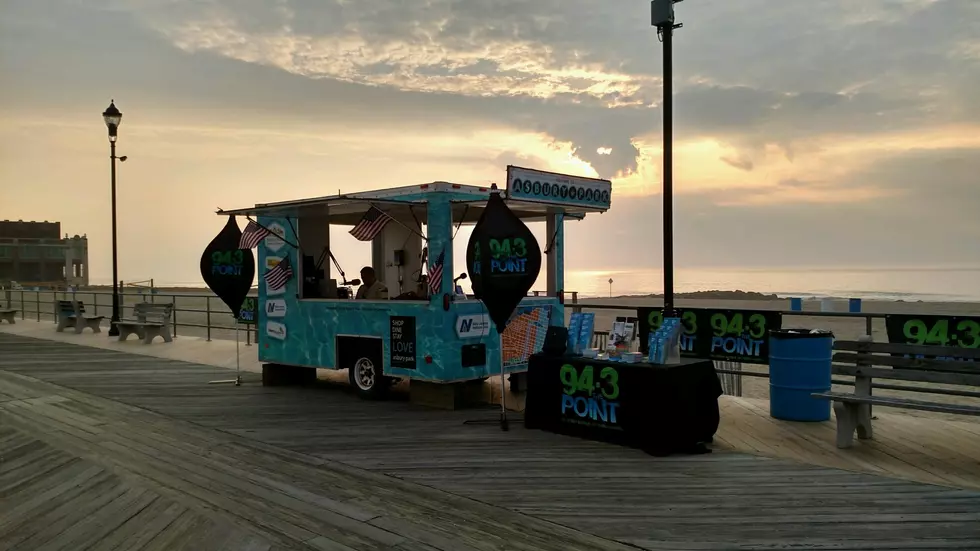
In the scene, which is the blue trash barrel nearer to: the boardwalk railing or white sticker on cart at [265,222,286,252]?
the boardwalk railing

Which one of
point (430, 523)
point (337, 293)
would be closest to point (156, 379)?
point (337, 293)

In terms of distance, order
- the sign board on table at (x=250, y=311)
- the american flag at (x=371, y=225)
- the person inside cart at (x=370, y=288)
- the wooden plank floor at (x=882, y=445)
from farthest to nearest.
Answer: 1. the sign board on table at (x=250, y=311)
2. the person inside cart at (x=370, y=288)
3. the american flag at (x=371, y=225)
4. the wooden plank floor at (x=882, y=445)

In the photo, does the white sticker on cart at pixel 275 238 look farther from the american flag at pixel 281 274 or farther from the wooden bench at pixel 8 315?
the wooden bench at pixel 8 315

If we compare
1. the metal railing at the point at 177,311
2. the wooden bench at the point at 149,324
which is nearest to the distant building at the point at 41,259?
the metal railing at the point at 177,311

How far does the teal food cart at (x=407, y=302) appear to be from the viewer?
27.3 ft

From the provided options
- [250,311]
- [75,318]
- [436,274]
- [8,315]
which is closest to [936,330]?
[436,274]

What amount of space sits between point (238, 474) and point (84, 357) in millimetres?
9753

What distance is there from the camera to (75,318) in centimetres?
1934

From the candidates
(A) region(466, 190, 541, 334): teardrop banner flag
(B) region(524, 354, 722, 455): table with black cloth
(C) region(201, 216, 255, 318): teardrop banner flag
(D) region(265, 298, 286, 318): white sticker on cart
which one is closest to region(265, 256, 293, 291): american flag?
(D) region(265, 298, 286, 318): white sticker on cart

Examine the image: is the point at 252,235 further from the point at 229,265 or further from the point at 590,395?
the point at 590,395

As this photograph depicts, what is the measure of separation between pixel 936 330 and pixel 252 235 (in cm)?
843

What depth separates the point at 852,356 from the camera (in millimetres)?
6574

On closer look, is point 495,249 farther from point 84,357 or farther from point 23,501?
point 84,357

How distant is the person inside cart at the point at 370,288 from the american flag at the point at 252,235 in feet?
5.26
